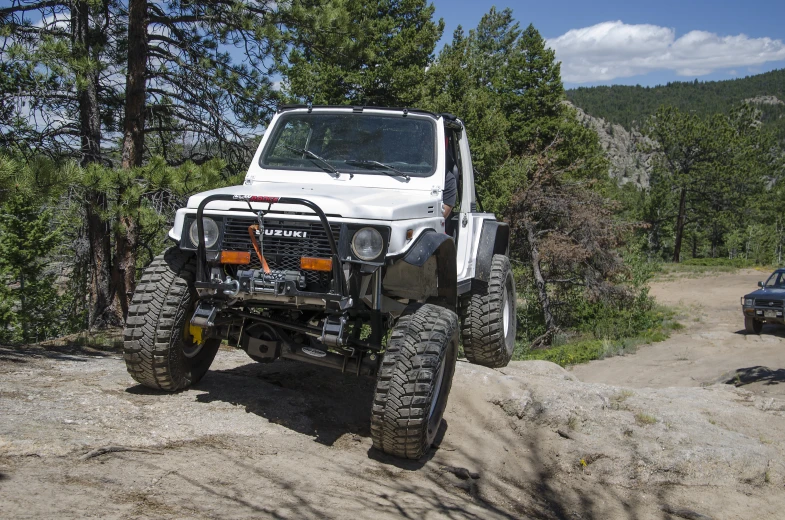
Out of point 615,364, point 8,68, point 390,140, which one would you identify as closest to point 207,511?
point 390,140

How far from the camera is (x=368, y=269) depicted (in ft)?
15.1

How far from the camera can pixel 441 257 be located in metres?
5.48

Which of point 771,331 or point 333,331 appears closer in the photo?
point 333,331

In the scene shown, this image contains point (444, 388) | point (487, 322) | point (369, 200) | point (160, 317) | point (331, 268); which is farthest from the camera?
point (487, 322)

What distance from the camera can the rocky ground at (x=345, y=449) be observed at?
A: 12.3ft

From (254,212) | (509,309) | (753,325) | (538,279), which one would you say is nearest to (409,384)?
(254,212)

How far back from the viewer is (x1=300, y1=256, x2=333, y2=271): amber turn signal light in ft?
14.9

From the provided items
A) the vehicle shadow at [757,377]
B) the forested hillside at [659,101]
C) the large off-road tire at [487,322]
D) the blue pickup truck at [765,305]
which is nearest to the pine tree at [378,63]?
the large off-road tire at [487,322]

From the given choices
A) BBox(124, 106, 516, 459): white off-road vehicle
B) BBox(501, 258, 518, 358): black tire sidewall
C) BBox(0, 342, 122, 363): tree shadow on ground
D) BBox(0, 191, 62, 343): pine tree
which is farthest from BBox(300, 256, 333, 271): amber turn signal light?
BBox(0, 191, 62, 343): pine tree

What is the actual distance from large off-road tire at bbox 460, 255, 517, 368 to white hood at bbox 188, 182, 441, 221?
65.7 inches

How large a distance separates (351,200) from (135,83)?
6786 mm

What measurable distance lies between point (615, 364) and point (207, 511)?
1560 cm

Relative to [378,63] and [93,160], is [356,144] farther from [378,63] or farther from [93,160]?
[378,63]

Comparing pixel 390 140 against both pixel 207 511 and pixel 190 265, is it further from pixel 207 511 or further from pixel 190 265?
pixel 207 511
